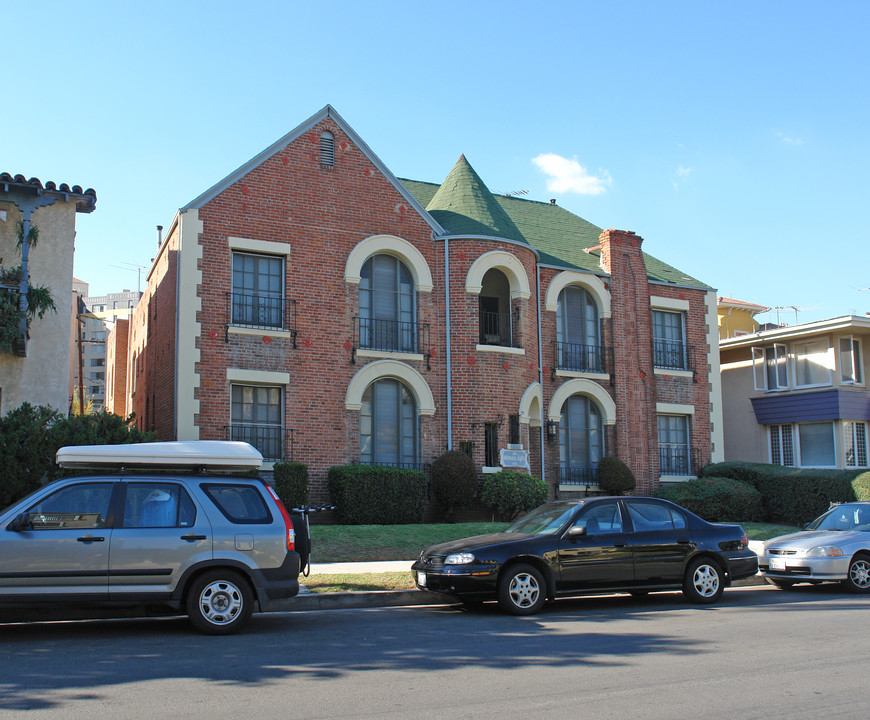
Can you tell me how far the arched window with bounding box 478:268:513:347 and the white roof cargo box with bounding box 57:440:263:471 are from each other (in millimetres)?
13386

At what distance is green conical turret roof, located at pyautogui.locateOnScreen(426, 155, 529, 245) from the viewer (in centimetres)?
2236

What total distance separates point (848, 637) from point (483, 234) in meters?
14.7

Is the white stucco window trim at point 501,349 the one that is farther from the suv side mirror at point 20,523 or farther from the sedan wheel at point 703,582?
the suv side mirror at point 20,523

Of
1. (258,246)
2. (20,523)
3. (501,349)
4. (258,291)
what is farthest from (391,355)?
(20,523)

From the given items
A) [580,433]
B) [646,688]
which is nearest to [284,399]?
[580,433]

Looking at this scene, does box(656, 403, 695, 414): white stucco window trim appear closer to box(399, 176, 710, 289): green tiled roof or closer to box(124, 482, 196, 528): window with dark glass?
box(399, 176, 710, 289): green tiled roof

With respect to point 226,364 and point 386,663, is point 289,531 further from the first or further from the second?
point 226,364

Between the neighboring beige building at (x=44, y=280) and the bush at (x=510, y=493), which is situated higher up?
the neighboring beige building at (x=44, y=280)

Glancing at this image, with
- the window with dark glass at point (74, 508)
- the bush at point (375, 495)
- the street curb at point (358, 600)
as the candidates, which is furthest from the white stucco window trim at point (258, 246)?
the window with dark glass at point (74, 508)

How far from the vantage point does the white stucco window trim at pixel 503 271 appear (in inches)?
856

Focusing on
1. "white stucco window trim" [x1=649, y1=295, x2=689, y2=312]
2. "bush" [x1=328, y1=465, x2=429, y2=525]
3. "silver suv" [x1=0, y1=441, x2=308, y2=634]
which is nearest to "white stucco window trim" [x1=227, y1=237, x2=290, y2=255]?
"bush" [x1=328, y1=465, x2=429, y2=525]

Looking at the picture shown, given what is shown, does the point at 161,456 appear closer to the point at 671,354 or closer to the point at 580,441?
the point at 580,441

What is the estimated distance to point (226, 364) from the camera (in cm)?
1916

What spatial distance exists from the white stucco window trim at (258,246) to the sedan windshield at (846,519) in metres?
12.2
